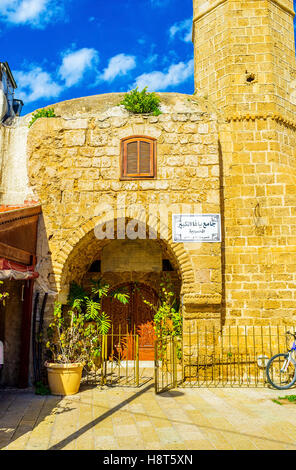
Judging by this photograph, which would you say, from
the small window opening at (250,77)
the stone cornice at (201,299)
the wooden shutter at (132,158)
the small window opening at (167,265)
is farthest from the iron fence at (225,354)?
the small window opening at (250,77)

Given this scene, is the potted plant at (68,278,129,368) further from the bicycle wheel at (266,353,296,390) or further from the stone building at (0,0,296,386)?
the bicycle wheel at (266,353,296,390)

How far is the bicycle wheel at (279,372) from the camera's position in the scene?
7316 millimetres

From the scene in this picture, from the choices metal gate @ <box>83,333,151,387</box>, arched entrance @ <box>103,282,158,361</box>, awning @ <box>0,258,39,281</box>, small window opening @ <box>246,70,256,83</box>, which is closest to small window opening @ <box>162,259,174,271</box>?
arched entrance @ <box>103,282,158,361</box>

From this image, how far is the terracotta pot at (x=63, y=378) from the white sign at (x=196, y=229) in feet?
10.4

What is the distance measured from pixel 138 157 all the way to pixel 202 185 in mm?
1487

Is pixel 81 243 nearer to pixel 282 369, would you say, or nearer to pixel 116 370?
pixel 116 370

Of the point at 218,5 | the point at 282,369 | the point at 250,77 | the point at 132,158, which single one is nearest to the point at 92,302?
the point at 132,158

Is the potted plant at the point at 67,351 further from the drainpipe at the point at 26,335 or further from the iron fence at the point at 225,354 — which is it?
the iron fence at the point at 225,354

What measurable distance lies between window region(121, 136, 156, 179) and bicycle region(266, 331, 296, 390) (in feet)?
14.4

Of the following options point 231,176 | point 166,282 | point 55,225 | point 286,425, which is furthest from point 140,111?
point 286,425

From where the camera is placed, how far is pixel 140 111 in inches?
348

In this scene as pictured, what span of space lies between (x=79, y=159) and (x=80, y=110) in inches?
89.8
